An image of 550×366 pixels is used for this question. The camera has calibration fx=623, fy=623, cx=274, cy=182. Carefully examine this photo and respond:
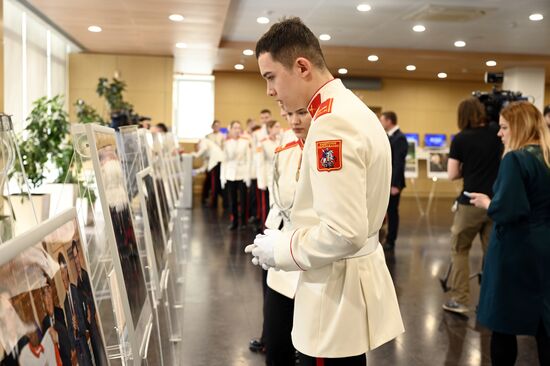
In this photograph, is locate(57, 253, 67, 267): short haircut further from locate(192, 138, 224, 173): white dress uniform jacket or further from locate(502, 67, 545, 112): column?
locate(502, 67, 545, 112): column

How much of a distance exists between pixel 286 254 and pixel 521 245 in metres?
1.76

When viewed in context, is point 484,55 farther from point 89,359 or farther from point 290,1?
point 89,359

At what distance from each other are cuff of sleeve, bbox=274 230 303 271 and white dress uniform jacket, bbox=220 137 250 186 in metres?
7.97

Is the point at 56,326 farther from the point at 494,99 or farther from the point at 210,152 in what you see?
the point at 210,152

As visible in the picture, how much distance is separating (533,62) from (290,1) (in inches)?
271

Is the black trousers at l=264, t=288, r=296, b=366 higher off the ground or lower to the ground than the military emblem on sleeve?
lower

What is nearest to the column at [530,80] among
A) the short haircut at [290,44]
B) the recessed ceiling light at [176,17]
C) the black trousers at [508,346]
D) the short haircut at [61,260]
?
the recessed ceiling light at [176,17]

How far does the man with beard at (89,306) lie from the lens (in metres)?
1.22

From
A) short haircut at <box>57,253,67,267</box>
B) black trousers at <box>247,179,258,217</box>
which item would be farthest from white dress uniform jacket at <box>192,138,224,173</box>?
short haircut at <box>57,253,67,267</box>

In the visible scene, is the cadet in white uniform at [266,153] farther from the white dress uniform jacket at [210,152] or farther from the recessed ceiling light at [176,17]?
the white dress uniform jacket at [210,152]

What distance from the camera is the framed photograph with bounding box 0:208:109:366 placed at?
809 millimetres

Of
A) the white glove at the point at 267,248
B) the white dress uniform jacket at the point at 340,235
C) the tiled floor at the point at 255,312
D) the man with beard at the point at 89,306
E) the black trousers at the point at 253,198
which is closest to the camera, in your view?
the man with beard at the point at 89,306

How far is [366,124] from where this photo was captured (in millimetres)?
1568

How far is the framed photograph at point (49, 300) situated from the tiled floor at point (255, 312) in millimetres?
2473
